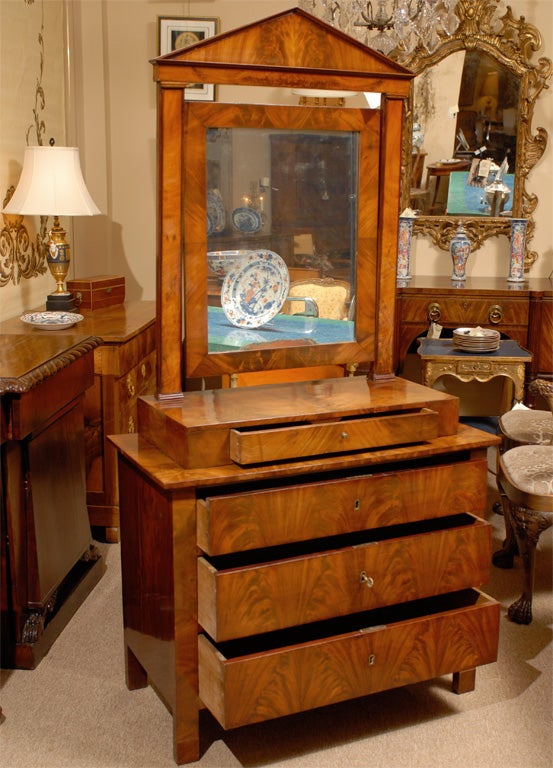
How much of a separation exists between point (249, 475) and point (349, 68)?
1027mm

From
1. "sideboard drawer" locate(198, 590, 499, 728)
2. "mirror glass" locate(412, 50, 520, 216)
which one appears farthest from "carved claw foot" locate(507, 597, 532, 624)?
"mirror glass" locate(412, 50, 520, 216)

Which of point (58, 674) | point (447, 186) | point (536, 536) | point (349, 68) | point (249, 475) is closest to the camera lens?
point (249, 475)

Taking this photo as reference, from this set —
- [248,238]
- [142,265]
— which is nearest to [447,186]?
[142,265]

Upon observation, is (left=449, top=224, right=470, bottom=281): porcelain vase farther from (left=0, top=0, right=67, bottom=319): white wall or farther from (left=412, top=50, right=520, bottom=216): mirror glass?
(left=0, top=0, right=67, bottom=319): white wall

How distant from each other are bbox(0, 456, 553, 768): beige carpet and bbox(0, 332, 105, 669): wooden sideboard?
147 millimetres

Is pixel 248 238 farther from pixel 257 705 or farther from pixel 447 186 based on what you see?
pixel 447 186

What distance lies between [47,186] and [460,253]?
6.91 feet

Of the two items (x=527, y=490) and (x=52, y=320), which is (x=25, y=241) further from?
(x=527, y=490)

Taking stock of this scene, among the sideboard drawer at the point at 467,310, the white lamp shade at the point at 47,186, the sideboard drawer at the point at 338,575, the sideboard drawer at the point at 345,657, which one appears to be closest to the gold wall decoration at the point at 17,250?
the white lamp shade at the point at 47,186

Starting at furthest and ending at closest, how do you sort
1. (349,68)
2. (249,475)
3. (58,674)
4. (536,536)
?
(536,536)
(58,674)
(349,68)
(249,475)

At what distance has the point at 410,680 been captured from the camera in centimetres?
230

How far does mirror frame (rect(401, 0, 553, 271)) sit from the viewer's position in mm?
4621

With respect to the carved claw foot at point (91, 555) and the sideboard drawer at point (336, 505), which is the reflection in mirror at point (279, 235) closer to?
the sideboard drawer at point (336, 505)

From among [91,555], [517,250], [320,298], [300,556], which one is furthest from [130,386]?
[517,250]
